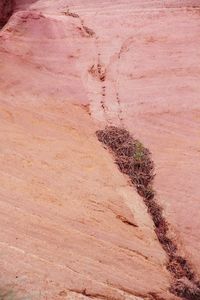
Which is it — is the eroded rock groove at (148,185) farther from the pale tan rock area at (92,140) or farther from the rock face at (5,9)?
the rock face at (5,9)

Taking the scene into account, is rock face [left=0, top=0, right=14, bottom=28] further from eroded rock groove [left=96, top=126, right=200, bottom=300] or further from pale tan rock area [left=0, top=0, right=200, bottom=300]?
eroded rock groove [left=96, top=126, right=200, bottom=300]

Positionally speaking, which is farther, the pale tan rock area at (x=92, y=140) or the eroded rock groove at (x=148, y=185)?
the eroded rock groove at (x=148, y=185)

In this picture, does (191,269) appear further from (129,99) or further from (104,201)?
(129,99)

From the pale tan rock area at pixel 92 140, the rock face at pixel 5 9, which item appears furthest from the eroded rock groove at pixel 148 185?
the rock face at pixel 5 9

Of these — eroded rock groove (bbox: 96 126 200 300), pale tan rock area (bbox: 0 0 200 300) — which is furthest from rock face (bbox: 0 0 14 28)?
→ eroded rock groove (bbox: 96 126 200 300)

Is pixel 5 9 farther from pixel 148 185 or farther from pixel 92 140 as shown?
pixel 148 185

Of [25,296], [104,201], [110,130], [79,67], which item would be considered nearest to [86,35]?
[79,67]
